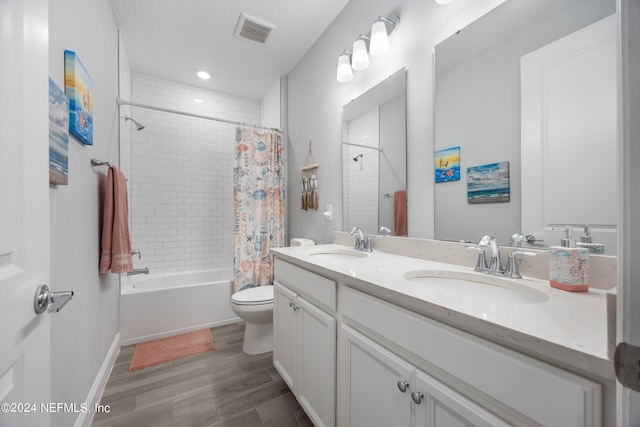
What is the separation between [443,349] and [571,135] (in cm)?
83

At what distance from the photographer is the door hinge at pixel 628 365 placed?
307 millimetres

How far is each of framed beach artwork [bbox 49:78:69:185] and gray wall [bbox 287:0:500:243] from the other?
5.15 feet

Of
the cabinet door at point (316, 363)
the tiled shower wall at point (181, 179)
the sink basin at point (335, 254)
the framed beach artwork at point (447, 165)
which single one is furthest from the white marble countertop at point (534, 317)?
the tiled shower wall at point (181, 179)

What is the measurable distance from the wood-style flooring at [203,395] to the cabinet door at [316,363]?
0.82 feet

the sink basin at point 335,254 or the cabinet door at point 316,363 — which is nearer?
the cabinet door at point 316,363

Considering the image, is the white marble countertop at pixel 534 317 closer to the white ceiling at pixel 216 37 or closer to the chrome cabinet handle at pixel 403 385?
the chrome cabinet handle at pixel 403 385

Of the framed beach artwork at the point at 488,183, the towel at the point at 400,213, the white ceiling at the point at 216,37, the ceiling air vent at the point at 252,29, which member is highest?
the white ceiling at the point at 216,37

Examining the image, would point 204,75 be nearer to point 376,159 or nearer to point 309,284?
point 376,159

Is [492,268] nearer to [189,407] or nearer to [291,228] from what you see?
[189,407]

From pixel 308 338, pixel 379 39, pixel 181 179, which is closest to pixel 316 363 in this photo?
pixel 308 338

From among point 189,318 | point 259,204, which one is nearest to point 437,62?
point 259,204

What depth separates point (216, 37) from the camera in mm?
2256

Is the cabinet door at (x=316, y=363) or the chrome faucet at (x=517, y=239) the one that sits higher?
the chrome faucet at (x=517, y=239)

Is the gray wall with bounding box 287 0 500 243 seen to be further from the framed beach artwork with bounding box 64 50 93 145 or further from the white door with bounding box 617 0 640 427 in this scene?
the framed beach artwork with bounding box 64 50 93 145
